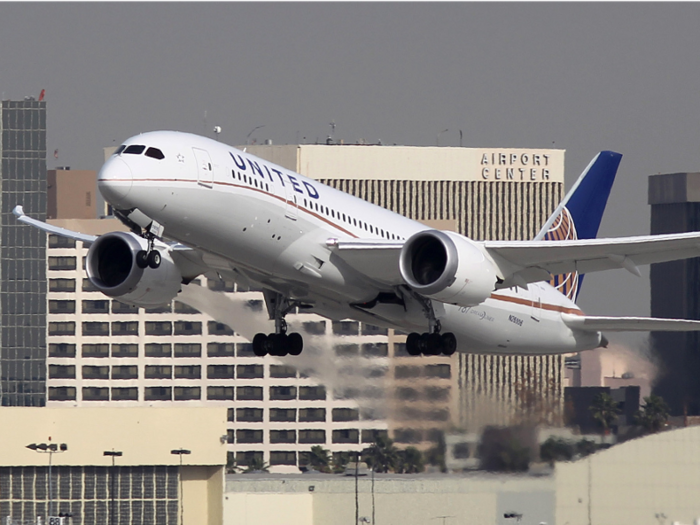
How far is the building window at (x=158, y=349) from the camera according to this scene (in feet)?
330

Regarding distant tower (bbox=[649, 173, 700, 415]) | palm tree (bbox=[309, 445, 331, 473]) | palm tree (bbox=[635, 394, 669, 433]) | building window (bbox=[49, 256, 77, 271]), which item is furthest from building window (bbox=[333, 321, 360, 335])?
distant tower (bbox=[649, 173, 700, 415])

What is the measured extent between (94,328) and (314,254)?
76.6m

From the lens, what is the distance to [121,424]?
2586 inches

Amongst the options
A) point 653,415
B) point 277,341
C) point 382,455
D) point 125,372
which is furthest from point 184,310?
point 277,341

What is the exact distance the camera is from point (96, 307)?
10712cm

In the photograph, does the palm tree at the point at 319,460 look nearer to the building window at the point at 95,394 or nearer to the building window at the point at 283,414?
the building window at the point at 283,414

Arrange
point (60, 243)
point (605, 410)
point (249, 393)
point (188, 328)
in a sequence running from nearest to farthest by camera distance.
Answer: point (605, 410) → point (249, 393) → point (188, 328) → point (60, 243)

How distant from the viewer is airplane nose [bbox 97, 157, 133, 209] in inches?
1148

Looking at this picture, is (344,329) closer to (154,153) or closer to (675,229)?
(154,153)

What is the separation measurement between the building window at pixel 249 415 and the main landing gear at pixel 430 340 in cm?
6184

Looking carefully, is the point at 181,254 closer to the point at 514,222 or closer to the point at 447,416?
the point at 447,416

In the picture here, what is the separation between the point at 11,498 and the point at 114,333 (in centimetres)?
3931

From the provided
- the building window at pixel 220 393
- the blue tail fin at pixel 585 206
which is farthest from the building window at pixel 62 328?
the blue tail fin at pixel 585 206

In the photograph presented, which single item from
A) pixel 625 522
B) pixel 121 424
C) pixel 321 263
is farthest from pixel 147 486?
pixel 321 263
